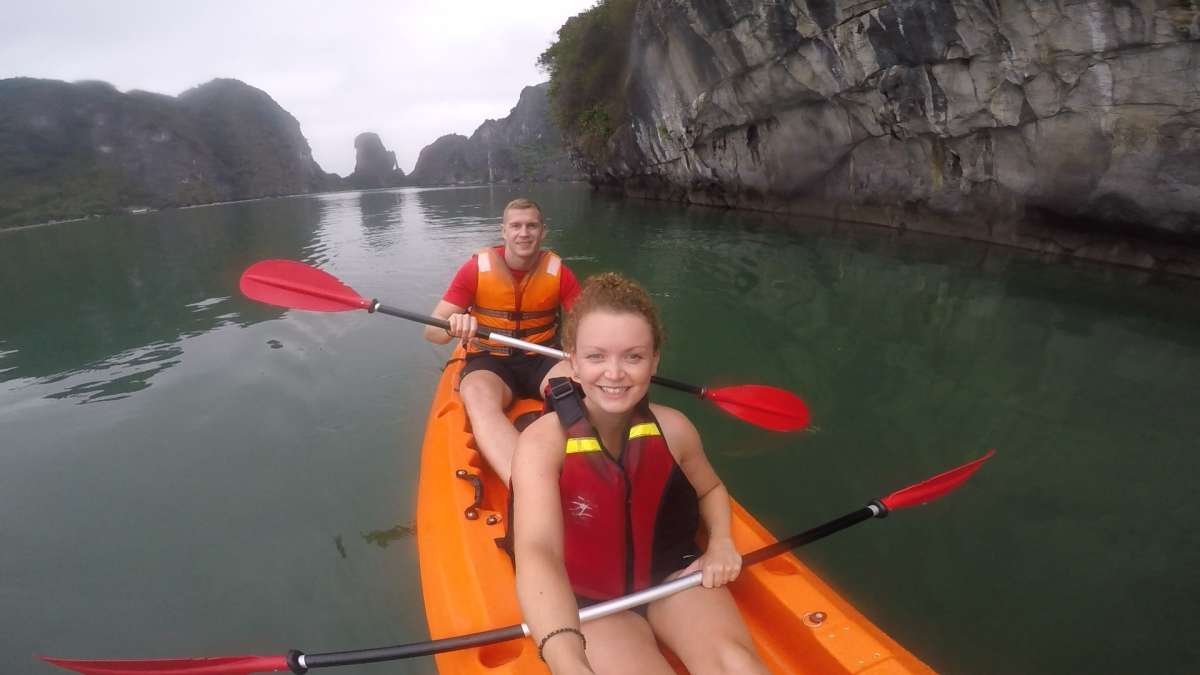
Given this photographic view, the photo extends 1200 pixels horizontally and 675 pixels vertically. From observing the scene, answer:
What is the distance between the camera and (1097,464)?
3.78m

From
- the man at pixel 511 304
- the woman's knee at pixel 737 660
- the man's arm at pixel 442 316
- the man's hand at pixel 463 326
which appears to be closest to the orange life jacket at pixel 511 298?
the man at pixel 511 304

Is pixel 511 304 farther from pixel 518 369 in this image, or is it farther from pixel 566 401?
pixel 566 401

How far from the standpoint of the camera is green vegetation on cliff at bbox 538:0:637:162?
2552 centimetres

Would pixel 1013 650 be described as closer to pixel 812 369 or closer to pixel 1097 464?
pixel 1097 464

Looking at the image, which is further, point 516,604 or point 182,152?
point 182,152

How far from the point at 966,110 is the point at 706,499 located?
1109 centimetres

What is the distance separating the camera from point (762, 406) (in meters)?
3.41

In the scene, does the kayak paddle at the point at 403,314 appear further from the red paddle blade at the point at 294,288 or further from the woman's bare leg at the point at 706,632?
the woman's bare leg at the point at 706,632

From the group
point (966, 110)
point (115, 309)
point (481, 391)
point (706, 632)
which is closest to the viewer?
point (706, 632)

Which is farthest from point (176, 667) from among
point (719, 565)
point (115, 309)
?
point (115, 309)

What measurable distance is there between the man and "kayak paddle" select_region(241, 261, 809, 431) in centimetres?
13

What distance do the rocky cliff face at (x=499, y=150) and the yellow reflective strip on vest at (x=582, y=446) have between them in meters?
100

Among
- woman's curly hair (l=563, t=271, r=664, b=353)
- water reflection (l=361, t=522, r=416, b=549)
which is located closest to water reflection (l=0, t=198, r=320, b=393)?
water reflection (l=361, t=522, r=416, b=549)

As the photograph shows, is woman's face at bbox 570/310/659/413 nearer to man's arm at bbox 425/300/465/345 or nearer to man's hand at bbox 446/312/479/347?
man's hand at bbox 446/312/479/347
